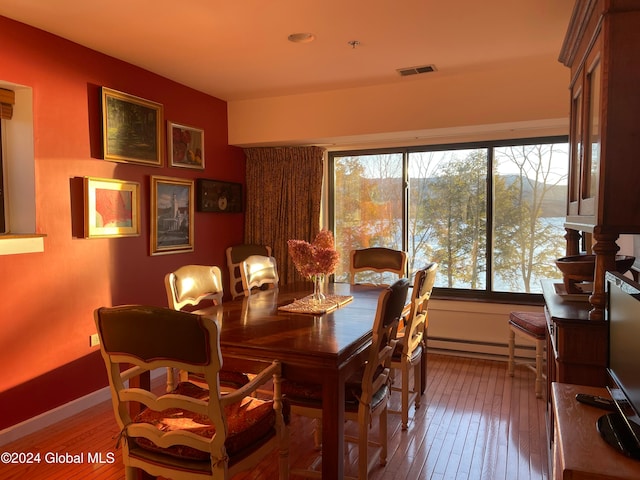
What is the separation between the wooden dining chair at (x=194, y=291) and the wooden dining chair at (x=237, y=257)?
1.65 metres

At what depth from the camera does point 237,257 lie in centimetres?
464

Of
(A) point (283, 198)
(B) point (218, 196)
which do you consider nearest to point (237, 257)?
(B) point (218, 196)

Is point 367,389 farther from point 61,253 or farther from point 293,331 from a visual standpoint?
point 61,253

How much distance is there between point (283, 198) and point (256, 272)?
1531 mm

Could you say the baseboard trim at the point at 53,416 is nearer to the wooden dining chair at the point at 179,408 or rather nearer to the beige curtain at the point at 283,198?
the wooden dining chair at the point at 179,408

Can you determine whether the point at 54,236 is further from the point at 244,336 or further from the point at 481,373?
the point at 481,373

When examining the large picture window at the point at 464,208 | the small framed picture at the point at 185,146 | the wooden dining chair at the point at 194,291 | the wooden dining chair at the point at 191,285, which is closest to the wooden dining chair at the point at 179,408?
the wooden dining chair at the point at 194,291

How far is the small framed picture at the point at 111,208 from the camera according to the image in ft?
10.3

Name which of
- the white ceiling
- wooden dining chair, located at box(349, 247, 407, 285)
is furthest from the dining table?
the white ceiling

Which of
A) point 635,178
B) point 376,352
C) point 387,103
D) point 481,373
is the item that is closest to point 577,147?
point 635,178

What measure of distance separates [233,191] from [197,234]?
0.69 metres

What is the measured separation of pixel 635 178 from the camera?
66.8 inches

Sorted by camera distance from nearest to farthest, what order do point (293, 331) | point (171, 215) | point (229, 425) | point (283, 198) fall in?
point (229, 425)
point (293, 331)
point (171, 215)
point (283, 198)

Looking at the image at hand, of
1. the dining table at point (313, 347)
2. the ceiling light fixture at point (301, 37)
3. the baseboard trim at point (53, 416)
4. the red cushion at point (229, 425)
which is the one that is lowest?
the baseboard trim at point (53, 416)
